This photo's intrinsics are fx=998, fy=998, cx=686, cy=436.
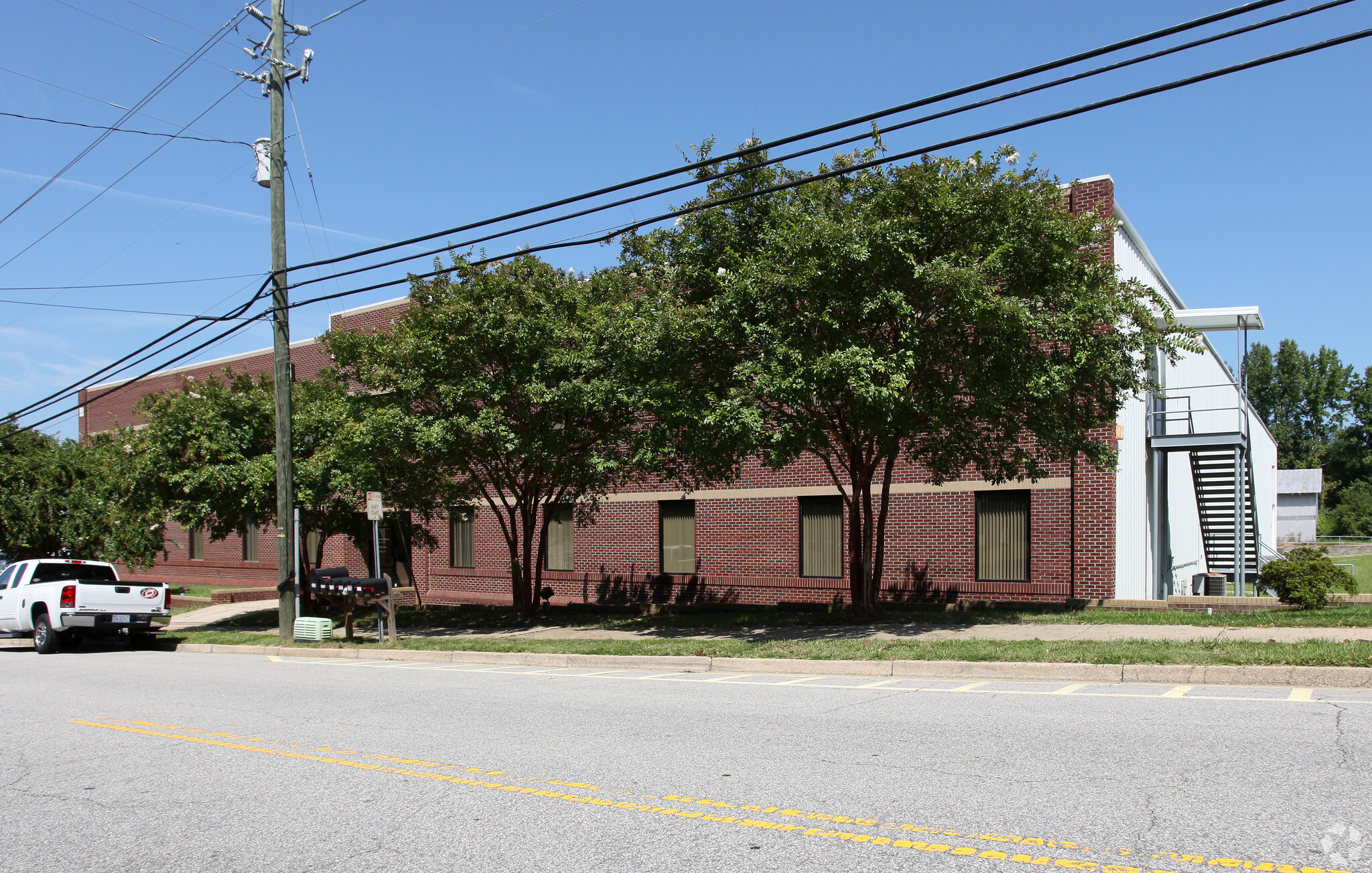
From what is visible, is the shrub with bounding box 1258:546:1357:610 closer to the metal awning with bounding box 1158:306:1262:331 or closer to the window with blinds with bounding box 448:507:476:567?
the metal awning with bounding box 1158:306:1262:331

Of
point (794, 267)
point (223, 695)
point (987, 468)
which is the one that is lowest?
point (223, 695)

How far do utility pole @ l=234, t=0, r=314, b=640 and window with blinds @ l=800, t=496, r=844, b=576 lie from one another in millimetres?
11258

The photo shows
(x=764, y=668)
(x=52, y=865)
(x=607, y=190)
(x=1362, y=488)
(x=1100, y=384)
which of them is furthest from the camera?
(x=1362, y=488)

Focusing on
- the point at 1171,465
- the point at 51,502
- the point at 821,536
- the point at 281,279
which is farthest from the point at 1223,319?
the point at 51,502

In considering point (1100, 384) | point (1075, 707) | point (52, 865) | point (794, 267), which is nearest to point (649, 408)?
point (794, 267)

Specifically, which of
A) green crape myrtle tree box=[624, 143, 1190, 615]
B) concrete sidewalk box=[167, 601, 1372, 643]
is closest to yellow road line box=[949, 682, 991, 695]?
concrete sidewalk box=[167, 601, 1372, 643]

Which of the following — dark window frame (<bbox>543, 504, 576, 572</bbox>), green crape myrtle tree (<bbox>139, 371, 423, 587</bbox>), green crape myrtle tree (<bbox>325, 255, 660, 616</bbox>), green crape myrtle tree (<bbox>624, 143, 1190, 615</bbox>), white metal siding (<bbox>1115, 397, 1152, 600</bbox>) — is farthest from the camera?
dark window frame (<bbox>543, 504, 576, 572</bbox>)

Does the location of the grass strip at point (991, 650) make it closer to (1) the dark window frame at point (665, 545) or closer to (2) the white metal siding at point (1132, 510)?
(2) the white metal siding at point (1132, 510)

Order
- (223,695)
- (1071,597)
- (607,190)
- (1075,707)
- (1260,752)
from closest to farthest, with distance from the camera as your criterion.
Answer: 1. (1260,752)
2. (1075,707)
3. (223,695)
4. (607,190)
5. (1071,597)

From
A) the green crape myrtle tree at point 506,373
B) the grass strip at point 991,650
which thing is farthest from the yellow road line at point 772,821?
the green crape myrtle tree at point 506,373

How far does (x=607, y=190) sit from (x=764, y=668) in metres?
6.79

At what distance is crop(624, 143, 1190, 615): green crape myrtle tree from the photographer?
Result: 547 inches

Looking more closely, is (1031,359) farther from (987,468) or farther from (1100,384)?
(987,468)

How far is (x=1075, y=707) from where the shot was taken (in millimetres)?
8734
